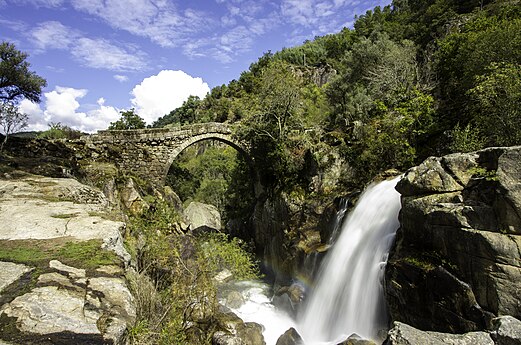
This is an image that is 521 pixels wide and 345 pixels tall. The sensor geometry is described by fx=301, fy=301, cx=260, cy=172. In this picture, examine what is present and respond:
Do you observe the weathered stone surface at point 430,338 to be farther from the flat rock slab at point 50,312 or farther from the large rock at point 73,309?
the flat rock slab at point 50,312

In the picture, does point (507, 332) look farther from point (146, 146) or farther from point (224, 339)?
point (146, 146)

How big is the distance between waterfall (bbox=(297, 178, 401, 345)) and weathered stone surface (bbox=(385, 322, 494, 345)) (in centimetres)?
464

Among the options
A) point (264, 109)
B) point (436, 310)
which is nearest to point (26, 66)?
point (264, 109)

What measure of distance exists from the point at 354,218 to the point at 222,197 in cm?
2946

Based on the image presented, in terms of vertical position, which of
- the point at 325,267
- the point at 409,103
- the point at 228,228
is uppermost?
the point at 409,103

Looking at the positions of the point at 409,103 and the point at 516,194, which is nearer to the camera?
the point at 516,194

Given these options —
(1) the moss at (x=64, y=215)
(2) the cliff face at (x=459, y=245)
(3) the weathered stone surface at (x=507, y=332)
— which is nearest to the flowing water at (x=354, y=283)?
(2) the cliff face at (x=459, y=245)

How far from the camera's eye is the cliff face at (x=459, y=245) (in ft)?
18.1

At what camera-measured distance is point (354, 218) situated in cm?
1148

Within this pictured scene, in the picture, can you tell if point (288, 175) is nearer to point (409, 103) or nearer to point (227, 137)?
point (227, 137)

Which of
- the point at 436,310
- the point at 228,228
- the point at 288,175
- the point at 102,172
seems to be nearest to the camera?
the point at 436,310

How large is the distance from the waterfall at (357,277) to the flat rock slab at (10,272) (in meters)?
8.57

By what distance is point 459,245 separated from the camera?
6285 millimetres

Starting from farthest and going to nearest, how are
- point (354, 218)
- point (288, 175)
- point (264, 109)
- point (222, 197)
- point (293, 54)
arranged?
point (293, 54) → point (222, 197) → point (264, 109) → point (288, 175) → point (354, 218)
